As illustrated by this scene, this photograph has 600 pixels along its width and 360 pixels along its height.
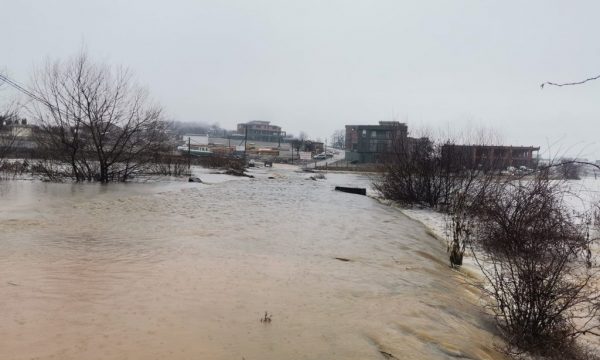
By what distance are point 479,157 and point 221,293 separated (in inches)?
756

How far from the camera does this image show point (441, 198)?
2552cm

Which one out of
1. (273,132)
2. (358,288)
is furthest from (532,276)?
(273,132)

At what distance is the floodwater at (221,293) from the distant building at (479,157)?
9844mm

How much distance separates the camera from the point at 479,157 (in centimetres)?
2312

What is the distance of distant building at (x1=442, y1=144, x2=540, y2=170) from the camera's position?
22.1 m

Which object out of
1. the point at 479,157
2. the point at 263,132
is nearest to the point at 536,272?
the point at 479,157

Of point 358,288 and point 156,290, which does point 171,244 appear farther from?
point 358,288

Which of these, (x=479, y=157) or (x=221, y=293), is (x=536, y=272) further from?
(x=479, y=157)

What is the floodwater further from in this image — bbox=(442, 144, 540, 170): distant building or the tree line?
bbox=(442, 144, 540, 170): distant building

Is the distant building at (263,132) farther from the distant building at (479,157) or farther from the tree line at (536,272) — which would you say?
→ the tree line at (536,272)

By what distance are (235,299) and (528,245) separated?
468cm

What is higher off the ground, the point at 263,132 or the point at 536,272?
the point at 263,132

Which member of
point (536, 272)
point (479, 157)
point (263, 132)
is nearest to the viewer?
point (536, 272)

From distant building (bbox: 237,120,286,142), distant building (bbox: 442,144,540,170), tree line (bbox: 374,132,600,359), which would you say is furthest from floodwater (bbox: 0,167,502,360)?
distant building (bbox: 237,120,286,142)
